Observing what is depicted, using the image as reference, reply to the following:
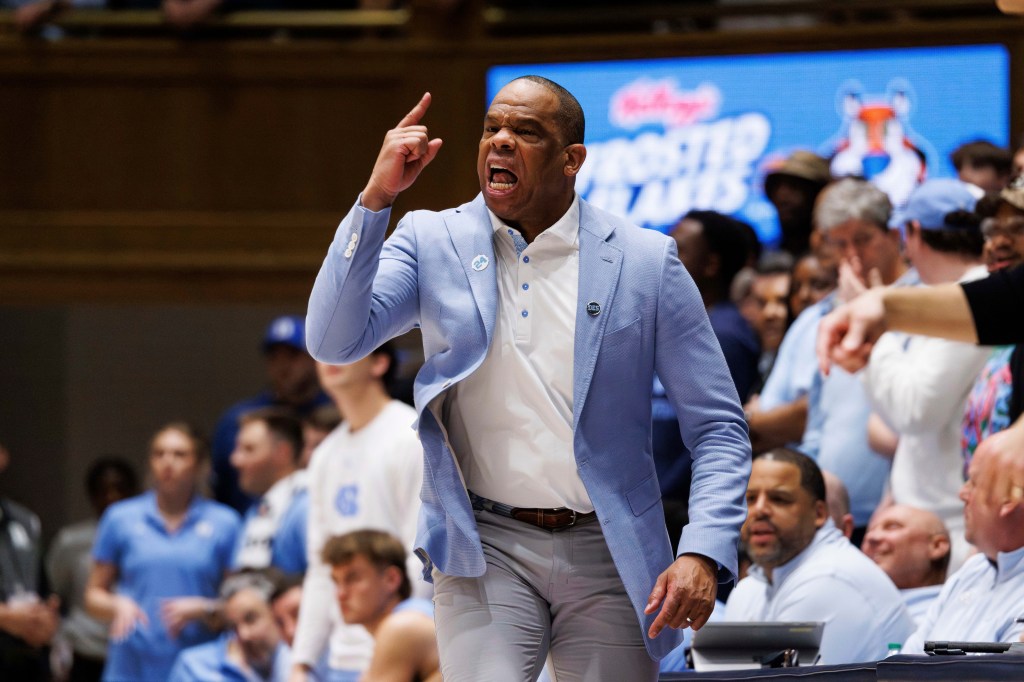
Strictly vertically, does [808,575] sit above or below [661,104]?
below

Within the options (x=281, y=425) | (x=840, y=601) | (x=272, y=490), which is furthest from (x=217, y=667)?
(x=840, y=601)

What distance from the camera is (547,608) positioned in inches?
101

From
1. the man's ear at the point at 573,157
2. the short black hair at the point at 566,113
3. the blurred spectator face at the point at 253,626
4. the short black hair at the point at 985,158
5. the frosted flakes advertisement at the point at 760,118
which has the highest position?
the frosted flakes advertisement at the point at 760,118

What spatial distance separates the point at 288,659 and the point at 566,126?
3.45 m

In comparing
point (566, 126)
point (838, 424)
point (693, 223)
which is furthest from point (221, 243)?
point (566, 126)

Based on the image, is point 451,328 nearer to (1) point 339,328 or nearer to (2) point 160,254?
(1) point 339,328

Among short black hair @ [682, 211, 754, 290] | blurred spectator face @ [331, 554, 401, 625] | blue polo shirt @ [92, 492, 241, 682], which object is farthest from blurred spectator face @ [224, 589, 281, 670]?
short black hair @ [682, 211, 754, 290]

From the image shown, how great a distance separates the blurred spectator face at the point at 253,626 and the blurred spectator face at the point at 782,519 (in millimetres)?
2179

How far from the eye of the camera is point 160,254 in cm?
719

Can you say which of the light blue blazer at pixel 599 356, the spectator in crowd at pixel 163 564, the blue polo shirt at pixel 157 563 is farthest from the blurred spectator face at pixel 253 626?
the light blue blazer at pixel 599 356

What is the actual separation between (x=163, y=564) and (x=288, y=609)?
1027 mm

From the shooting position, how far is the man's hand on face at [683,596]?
7.90 ft

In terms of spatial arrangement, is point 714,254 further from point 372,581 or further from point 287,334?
point 287,334

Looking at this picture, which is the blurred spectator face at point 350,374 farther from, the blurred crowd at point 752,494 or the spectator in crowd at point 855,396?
the spectator in crowd at point 855,396
